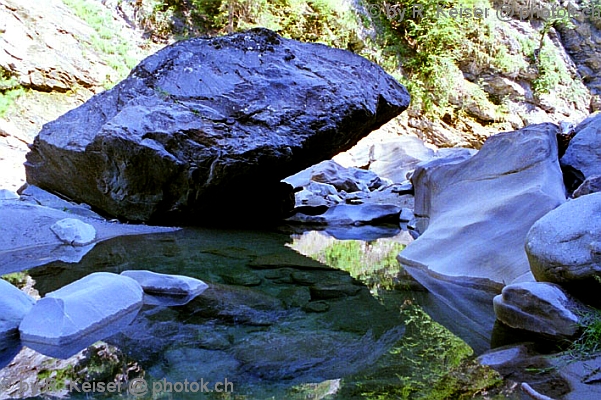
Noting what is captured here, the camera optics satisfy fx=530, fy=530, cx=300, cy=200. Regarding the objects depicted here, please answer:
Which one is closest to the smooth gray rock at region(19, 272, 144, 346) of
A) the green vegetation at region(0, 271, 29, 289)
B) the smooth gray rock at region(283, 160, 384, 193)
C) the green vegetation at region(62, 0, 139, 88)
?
the green vegetation at region(0, 271, 29, 289)

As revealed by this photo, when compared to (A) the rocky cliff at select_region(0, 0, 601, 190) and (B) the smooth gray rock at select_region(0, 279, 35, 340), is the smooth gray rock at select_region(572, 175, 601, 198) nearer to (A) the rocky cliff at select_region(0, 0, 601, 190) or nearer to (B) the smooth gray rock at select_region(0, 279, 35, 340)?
(B) the smooth gray rock at select_region(0, 279, 35, 340)

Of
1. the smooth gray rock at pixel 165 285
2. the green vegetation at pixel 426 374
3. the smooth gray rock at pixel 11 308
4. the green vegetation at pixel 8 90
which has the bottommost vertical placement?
the green vegetation at pixel 8 90

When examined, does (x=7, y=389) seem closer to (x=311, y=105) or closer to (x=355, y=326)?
(x=355, y=326)

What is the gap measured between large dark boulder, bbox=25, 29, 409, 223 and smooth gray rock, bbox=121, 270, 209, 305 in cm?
260

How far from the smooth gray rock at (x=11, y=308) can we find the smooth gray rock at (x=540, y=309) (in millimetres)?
2510

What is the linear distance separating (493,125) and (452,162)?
40.3 ft

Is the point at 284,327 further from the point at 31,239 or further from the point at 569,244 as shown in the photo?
the point at 31,239

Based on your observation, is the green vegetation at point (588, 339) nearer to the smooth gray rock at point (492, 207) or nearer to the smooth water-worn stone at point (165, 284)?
the smooth gray rock at point (492, 207)

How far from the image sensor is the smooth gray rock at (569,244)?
2.63 m

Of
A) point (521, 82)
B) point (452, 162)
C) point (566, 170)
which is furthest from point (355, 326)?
point (521, 82)

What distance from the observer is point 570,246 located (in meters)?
2.72

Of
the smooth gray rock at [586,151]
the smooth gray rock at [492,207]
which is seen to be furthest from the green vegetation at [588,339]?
the smooth gray rock at [586,151]

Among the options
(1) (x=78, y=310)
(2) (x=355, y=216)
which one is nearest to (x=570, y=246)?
(1) (x=78, y=310)

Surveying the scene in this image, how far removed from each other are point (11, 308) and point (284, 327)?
1380mm
